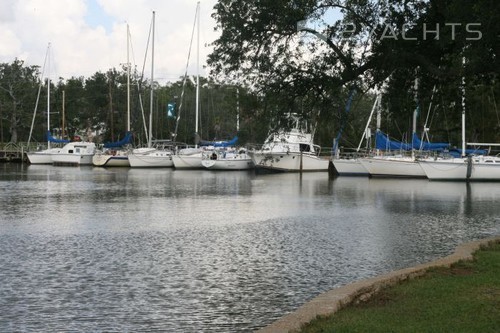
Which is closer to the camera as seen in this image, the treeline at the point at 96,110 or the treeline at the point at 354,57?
the treeline at the point at 354,57

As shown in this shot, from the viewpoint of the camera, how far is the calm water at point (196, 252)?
36.9 feet

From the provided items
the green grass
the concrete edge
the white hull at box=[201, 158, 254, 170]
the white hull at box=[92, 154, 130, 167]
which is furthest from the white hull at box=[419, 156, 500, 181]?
the green grass

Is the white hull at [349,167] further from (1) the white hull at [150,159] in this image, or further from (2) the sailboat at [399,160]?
(1) the white hull at [150,159]

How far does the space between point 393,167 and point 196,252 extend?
152 feet

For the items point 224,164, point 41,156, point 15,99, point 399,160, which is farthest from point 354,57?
point 15,99

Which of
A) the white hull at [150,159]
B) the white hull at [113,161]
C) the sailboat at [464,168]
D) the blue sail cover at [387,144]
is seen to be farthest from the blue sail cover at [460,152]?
the white hull at [113,161]

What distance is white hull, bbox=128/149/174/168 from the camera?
78875 millimetres

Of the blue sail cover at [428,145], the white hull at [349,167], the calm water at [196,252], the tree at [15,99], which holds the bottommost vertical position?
the calm water at [196,252]

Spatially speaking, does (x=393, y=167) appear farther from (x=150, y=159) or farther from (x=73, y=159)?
(x=73, y=159)

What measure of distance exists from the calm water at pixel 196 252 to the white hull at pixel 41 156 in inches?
2084

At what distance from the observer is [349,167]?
219ft

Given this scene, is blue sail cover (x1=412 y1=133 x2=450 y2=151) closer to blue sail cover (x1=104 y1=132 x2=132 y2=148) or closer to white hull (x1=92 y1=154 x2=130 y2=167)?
Result: white hull (x1=92 y1=154 x2=130 y2=167)

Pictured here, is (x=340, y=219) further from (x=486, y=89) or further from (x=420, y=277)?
(x=420, y=277)

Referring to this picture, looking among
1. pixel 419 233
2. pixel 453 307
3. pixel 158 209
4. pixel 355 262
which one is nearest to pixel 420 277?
pixel 453 307
